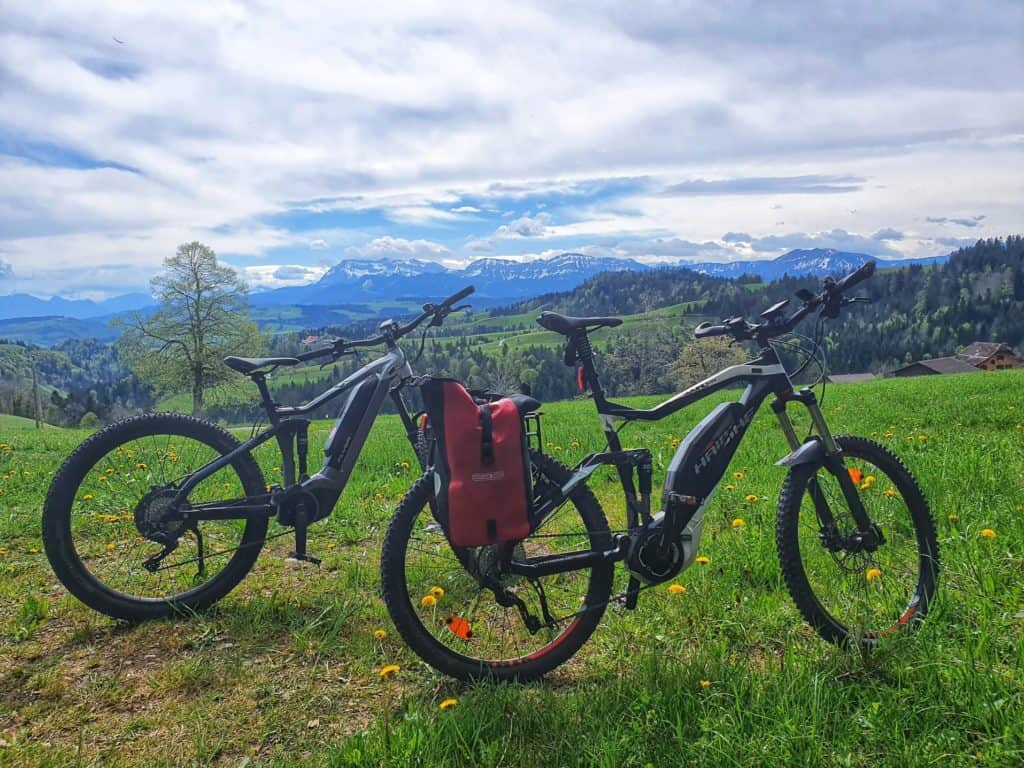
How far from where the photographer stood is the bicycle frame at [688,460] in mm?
3592

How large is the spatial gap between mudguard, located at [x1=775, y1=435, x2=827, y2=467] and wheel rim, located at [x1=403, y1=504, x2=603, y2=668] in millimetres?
1227

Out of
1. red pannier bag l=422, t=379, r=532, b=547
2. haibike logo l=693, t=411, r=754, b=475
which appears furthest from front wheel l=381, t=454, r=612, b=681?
haibike logo l=693, t=411, r=754, b=475

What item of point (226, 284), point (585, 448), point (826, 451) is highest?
point (226, 284)

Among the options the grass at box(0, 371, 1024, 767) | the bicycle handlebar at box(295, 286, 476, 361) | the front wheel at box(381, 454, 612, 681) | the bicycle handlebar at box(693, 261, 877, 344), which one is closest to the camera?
the grass at box(0, 371, 1024, 767)

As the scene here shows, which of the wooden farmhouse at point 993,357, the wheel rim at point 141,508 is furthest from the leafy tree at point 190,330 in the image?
the wooden farmhouse at point 993,357

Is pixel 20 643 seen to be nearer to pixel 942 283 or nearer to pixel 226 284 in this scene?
pixel 226 284

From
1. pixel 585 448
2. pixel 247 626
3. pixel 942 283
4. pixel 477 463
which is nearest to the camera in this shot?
pixel 477 463

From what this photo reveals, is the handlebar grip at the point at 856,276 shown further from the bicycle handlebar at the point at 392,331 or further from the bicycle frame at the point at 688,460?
the bicycle handlebar at the point at 392,331

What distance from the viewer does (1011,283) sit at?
438ft

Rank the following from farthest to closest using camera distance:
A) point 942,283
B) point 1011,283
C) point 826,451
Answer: point 942,283 < point 1011,283 < point 826,451

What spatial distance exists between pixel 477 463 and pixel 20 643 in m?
3.13

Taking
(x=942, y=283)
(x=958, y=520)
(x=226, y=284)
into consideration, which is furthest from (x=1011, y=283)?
(x=958, y=520)

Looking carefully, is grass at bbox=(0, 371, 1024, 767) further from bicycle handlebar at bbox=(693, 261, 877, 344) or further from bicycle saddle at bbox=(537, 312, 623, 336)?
bicycle saddle at bbox=(537, 312, 623, 336)

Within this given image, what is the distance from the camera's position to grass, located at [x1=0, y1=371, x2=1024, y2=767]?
2623 millimetres
